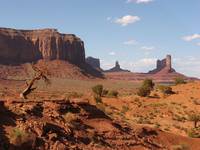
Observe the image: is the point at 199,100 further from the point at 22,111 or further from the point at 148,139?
the point at 22,111

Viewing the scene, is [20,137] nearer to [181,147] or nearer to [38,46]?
[181,147]

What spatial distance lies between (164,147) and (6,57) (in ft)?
488

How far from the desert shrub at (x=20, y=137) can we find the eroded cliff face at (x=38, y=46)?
148 metres

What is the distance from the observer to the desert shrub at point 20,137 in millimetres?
16750

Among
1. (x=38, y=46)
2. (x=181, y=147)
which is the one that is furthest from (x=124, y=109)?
(x=38, y=46)

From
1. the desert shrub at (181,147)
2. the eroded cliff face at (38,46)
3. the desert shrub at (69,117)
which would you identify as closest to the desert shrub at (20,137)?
the desert shrub at (69,117)

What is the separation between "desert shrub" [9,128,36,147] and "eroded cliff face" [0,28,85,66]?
486 ft

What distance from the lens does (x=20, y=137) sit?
16.9 m

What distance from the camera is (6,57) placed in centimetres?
A: 16688

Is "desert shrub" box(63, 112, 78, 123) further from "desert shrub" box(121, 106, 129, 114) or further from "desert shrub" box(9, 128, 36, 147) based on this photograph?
"desert shrub" box(121, 106, 129, 114)

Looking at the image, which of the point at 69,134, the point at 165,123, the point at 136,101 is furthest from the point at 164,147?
the point at 136,101

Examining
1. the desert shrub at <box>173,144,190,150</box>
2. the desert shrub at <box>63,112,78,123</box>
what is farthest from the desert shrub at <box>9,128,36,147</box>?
the desert shrub at <box>173,144,190,150</box>

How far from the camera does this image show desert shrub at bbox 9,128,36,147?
1675 cm

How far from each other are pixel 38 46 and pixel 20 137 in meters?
166
